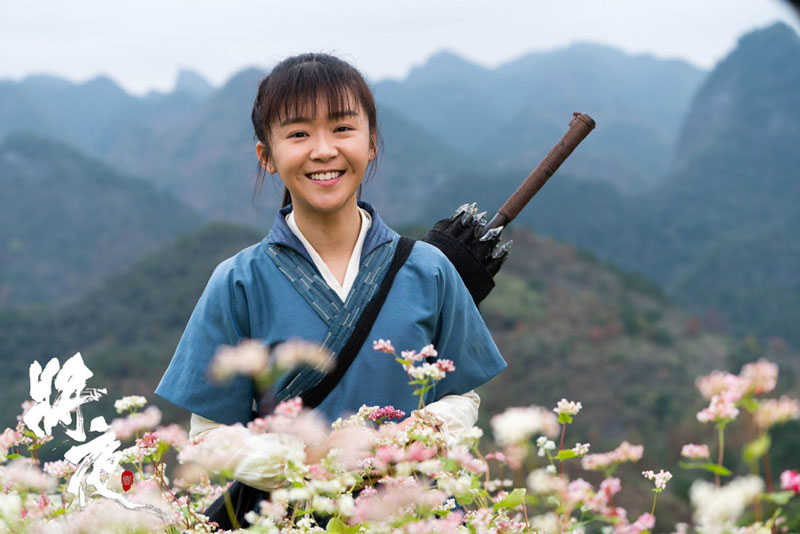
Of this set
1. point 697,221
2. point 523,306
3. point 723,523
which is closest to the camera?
point 723,523

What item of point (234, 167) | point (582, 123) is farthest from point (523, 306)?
point (234, 167)

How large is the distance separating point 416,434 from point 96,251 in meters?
76.1

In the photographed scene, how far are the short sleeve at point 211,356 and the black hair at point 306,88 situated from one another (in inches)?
13.7

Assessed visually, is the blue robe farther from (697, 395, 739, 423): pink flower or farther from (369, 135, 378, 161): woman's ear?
(697, 395, 739, 423): pink flower

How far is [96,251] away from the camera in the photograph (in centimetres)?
7156

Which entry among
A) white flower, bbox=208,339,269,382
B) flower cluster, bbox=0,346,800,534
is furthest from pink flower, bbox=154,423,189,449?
white flower, bbox=208,339,269,382

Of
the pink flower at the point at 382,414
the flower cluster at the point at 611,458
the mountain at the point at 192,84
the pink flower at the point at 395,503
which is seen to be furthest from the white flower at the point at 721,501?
the mountain at the point at 192,84

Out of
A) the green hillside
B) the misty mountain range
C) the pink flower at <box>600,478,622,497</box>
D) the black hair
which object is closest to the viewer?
the pink flower at <box>600,478,622,497</box>

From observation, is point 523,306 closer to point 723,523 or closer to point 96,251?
point 723,523

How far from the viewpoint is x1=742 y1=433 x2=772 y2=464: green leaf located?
2.56ft

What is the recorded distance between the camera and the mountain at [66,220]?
220 ft

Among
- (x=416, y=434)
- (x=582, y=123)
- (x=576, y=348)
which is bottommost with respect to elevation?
(x=416, y=434)

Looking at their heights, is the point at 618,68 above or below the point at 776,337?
above

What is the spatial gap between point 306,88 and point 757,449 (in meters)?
1.14
